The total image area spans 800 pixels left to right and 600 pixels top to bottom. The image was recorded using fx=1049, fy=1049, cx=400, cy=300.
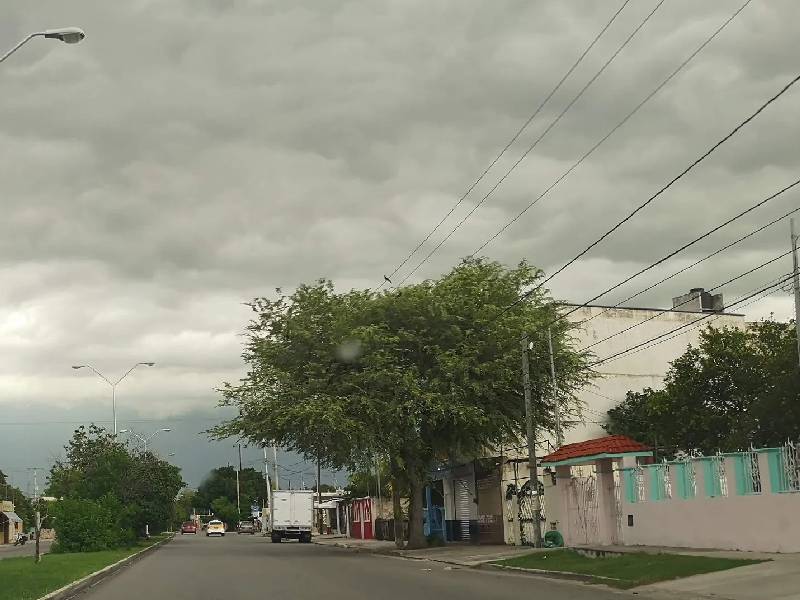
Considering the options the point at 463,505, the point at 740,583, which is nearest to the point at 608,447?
the point at 740,583

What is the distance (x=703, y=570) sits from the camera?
2088cm

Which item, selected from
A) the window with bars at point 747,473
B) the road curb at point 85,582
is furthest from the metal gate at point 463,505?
the window with bars at point 747,473

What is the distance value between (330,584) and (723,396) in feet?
110

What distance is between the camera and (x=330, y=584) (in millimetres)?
23312

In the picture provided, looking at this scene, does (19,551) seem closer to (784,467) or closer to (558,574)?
(558,574)

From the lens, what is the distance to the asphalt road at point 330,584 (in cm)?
1981

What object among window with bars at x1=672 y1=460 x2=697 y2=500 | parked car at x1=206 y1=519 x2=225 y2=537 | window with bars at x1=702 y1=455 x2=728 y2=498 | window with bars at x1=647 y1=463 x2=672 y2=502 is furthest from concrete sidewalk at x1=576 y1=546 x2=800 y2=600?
parked car at x1=206 y1=519 x2=225 y2=537

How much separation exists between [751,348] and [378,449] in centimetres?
2133

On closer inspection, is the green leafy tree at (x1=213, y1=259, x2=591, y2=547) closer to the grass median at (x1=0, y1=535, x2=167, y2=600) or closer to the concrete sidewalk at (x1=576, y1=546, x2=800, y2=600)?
the grass median at (x1=0, y1=535, x2=167, y2=600)

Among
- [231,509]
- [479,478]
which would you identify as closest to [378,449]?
[479,478]

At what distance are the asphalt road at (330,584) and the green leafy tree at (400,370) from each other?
286 inches

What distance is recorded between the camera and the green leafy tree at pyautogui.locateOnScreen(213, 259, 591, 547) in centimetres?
3909

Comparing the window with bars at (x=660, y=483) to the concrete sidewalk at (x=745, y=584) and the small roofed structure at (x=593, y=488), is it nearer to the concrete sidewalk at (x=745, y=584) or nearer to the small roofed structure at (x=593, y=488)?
the small roofed structure at (x=593, y=488)

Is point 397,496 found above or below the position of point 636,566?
above
